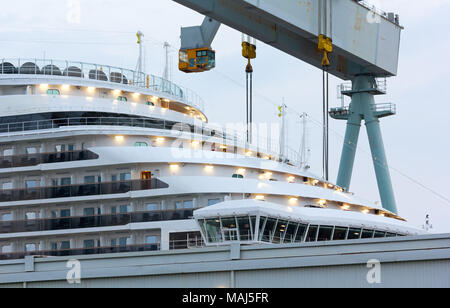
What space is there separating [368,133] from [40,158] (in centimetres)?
2010

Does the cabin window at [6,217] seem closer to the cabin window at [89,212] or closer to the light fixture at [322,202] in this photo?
the cabin window at [89,212]

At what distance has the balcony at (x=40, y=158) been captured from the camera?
44344 millimetres

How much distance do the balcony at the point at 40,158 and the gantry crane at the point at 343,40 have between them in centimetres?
841

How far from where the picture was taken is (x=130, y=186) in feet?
140

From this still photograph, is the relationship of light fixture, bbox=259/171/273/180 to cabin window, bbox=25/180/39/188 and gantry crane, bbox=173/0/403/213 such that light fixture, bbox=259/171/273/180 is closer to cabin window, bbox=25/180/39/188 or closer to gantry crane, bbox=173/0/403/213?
gantry crane, bbox=173/0/403/213

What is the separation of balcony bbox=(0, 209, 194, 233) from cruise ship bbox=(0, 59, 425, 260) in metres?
0.04

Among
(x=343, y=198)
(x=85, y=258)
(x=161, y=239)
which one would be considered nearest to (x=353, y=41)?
(x=343, y=198)

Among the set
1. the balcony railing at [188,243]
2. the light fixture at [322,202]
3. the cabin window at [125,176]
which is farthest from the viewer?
the light fixture at [322,202]

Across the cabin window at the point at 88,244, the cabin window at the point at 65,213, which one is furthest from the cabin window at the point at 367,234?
the cabin window at the point at 65,213

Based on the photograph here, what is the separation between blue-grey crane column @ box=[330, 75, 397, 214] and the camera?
54.8m

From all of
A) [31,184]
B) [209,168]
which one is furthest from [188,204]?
[31,184]

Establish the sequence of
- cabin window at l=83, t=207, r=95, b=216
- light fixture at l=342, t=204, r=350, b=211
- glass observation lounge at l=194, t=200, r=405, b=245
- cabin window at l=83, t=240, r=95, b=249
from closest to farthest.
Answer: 1. glass observation lounge at l=194, t=200, r=405, b=245
2. cabin window at l=83, t=240, r=95, b=249
3. cabin window at l=83, t=207, r=95, b=216
4. light fixture at l=342, t=204, r=350, b=211

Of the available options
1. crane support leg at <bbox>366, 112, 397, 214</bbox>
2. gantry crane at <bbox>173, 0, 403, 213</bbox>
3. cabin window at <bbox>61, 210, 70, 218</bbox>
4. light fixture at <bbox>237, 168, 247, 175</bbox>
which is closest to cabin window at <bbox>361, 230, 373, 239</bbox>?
light fixture at <bbox>237, 168, 247, 175</bbox>
